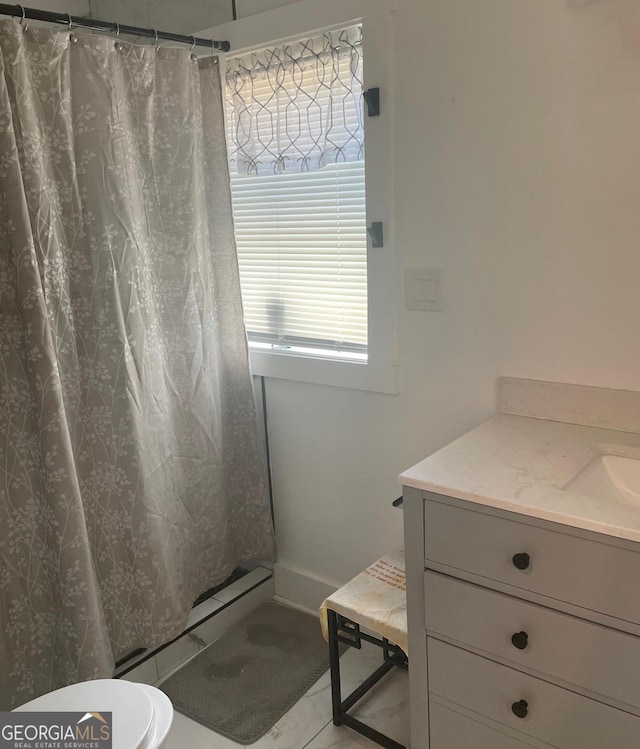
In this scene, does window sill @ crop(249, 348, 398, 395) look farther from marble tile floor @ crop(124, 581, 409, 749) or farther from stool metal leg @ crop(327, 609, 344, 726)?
marble tile floor @ crop(124, 581, 409, 749)

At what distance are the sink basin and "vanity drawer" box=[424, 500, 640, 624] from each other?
0.23m

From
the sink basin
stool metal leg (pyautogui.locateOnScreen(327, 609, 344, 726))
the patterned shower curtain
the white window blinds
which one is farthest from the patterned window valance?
stool metal leg (pyautogui.locateOnScreen(327, 609, 344, 726))

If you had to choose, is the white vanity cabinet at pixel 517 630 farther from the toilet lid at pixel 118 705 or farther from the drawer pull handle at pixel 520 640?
the toilet lid at pixel 118 705

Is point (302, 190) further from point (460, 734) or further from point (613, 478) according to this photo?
point (460, 734)

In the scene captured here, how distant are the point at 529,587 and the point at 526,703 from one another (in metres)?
0.26

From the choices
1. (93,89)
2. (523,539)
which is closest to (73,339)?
(93,89)

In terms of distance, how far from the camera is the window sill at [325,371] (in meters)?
1.94

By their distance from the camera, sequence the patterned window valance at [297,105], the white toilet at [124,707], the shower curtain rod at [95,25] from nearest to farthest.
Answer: the white toilet at [124,707] → the shower curtain rod at [95,25] → the patterned window valance at [297,105]

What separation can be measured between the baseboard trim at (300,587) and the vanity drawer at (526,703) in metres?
0.88

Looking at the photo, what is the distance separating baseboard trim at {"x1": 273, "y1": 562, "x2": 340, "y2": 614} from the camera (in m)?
2.29

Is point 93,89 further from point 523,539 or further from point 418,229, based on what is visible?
point 523,539

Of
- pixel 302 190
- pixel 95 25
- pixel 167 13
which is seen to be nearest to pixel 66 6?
pixel 167 13

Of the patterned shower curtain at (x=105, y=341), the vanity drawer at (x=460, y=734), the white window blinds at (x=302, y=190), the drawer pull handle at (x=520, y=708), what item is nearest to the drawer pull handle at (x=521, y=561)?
the drawer pull handle at (x=520, y=708)

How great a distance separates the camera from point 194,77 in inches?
77.7
